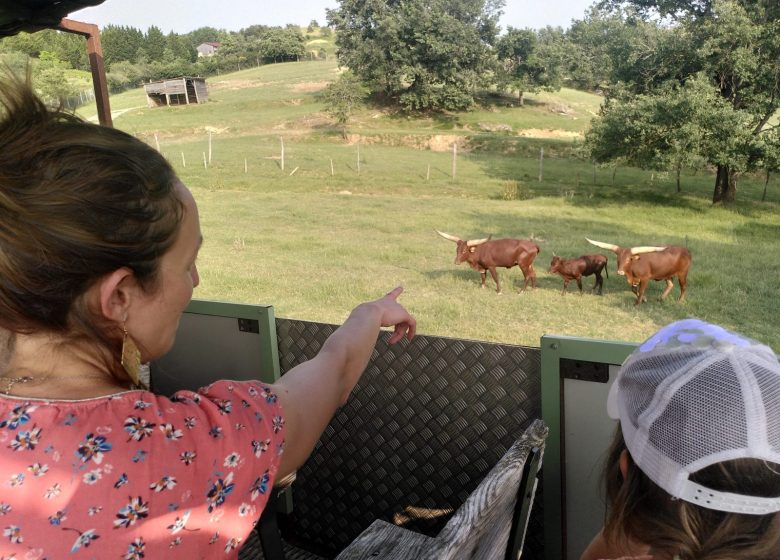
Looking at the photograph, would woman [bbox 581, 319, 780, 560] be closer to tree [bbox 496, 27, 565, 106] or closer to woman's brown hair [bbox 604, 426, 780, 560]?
woman's brown hair [bbox 604, 426, 780, 560]

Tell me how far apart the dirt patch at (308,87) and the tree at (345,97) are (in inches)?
185

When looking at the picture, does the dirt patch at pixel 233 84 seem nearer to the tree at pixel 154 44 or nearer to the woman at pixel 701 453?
the tree at pixel 154 44

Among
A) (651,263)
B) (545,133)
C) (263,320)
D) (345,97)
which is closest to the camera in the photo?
(263,320)

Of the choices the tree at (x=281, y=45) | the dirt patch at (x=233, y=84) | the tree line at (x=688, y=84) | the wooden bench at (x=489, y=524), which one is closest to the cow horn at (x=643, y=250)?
the wooden bench at (x=489, y=524)

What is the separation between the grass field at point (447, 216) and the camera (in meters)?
6.33

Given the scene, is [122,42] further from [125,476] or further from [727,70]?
[125,476]

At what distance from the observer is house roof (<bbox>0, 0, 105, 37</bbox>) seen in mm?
1487

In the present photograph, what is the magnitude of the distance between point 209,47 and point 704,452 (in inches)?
1669

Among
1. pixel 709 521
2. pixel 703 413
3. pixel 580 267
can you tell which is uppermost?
pixel 703 413

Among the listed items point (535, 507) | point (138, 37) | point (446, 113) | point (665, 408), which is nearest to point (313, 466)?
point (535, 507)

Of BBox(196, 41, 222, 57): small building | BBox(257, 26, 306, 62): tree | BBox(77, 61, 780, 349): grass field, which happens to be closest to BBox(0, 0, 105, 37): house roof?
BBox(77, 61, 780, 349): grass field

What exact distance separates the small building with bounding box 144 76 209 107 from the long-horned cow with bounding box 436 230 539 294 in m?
25.2

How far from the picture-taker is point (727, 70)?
40.5ft

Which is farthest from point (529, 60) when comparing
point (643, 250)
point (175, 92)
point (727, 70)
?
point (643, 250)
